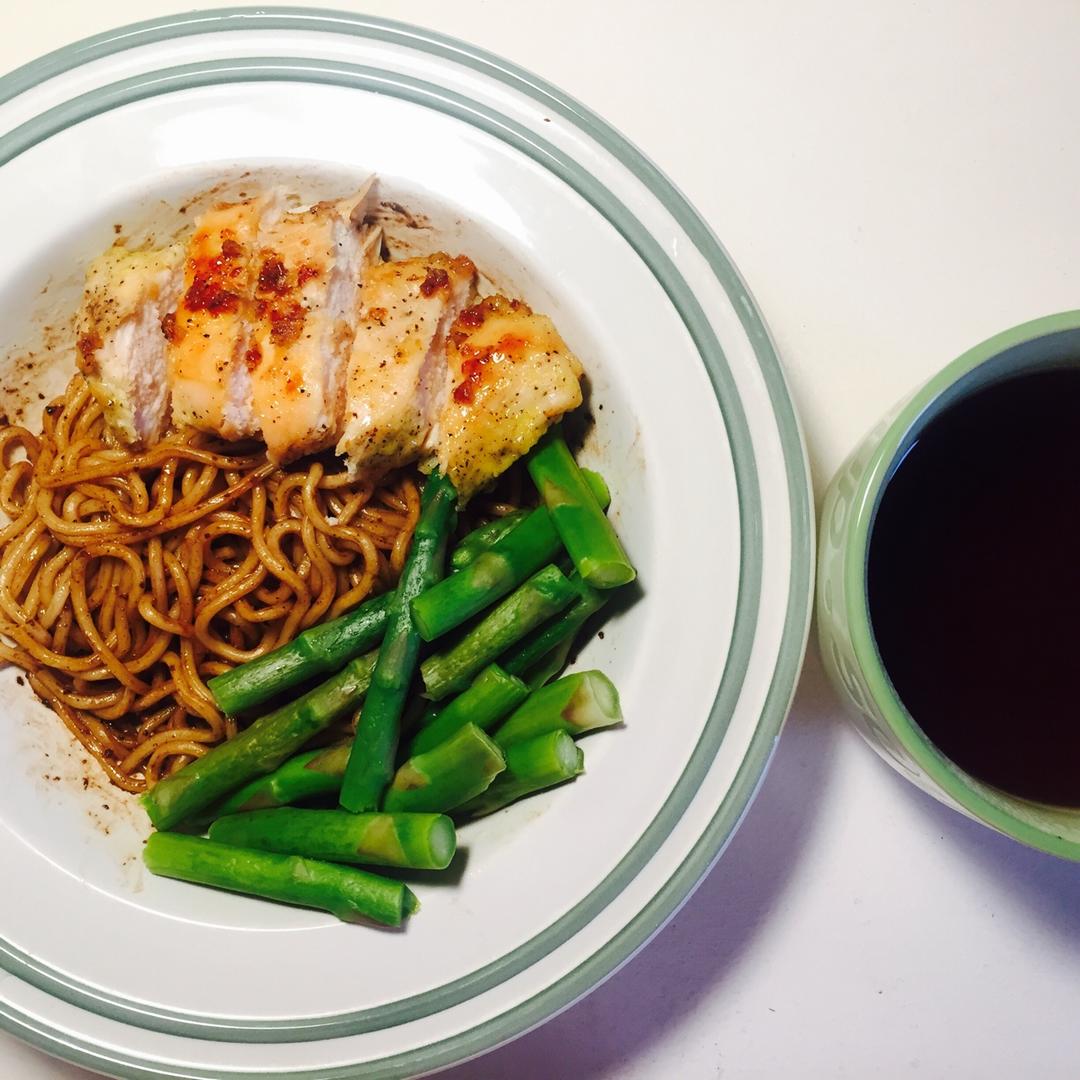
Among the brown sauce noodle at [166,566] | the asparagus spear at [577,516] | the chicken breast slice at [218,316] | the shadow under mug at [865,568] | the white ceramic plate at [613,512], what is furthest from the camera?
the brown sauce noodle at [166,566]

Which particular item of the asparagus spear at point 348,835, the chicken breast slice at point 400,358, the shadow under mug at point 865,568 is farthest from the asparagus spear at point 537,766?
the chicken breast slice at point 400,358

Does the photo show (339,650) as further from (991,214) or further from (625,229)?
(991,214)

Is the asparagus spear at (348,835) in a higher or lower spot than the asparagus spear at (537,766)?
lower

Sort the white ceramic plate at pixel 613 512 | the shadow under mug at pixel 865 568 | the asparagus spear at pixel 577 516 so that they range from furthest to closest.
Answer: the asparagus spear at pixel 577 516, the white ceramic plate at pixel 613 512, the shadow under mug at pixel 865 568

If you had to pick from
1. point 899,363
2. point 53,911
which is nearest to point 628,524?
point 899,363

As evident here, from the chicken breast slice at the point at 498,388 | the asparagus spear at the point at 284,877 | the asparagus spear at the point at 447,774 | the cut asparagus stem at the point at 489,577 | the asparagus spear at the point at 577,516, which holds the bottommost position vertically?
the asparagus spear at the point at 284,877

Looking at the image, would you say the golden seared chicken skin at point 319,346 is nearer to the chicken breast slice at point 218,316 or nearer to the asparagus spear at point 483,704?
the chicken breast slice at point 218,316

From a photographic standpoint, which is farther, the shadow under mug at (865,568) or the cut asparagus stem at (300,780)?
the cut asparagus stem at (300,780)
